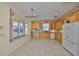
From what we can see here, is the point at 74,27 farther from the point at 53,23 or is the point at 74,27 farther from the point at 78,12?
the point at 53,23

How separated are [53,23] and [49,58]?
9433mm

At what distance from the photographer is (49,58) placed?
1622mm

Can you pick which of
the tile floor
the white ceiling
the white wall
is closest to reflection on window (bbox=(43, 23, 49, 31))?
the tile floor

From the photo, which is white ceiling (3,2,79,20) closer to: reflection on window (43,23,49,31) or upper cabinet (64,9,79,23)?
upper cabinet (64,9,79,23)

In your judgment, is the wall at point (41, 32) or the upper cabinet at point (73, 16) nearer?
the upper cabinet at point (73, 16)

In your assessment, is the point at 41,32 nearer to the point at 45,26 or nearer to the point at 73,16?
the point at 45,26

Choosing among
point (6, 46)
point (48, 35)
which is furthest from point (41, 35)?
point (6, 46)

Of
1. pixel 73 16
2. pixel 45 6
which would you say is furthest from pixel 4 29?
pixel 73 16

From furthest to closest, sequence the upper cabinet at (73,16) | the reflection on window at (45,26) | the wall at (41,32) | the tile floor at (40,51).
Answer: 1. the reflection on window at (45,26)
2. the wall at (41,32)
3. the upper cabinet at (73,16)
4. the tile floor at (40,51)

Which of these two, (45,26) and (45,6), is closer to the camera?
(45,6)

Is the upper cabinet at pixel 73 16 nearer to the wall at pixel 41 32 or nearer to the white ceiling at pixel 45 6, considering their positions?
the white ceiling at pixel 45 6

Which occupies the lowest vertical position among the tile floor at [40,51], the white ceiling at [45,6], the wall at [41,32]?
the tile floor at [40,51]

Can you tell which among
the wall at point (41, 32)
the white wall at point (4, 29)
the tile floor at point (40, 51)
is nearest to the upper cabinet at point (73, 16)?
the tile floor at point (40, 51)

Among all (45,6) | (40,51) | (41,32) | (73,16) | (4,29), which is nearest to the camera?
(4,29)
